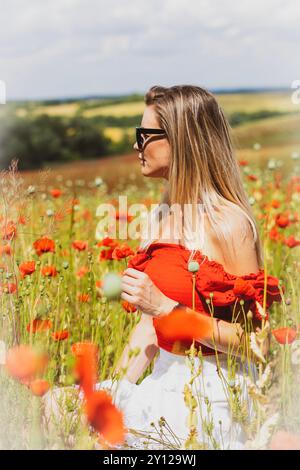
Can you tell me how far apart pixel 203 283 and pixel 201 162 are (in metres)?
A: 0.27

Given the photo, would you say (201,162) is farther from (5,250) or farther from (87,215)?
(87,215)

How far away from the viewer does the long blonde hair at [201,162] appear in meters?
1.38

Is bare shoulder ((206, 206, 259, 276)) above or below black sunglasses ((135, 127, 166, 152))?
below

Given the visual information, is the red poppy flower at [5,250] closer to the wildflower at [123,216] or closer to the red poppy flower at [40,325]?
the red poppy flower at [40,325]

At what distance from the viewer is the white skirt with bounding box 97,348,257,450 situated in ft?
4.22

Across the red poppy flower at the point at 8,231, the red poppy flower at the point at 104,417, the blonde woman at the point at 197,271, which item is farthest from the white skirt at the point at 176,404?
the red poppy flower at the point at 8,231

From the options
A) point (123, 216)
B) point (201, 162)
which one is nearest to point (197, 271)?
point (201, 162)

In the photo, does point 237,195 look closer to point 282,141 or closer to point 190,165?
point 190,165

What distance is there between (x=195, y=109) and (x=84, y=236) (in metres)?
0.99

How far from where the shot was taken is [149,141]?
4.61 ft

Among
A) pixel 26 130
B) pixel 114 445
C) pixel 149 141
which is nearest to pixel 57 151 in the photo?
pixel 26 130

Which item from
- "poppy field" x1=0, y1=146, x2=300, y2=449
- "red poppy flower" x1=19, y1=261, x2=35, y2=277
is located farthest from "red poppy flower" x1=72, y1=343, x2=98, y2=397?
"red poppy flower" x1=19, y1=261, x2=35, y2=277

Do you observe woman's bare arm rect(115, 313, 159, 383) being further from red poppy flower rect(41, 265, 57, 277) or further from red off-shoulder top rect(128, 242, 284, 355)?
red poppy flower rect(41, 265, 57, 277)

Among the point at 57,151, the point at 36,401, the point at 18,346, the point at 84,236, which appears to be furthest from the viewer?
the point at 57,151
